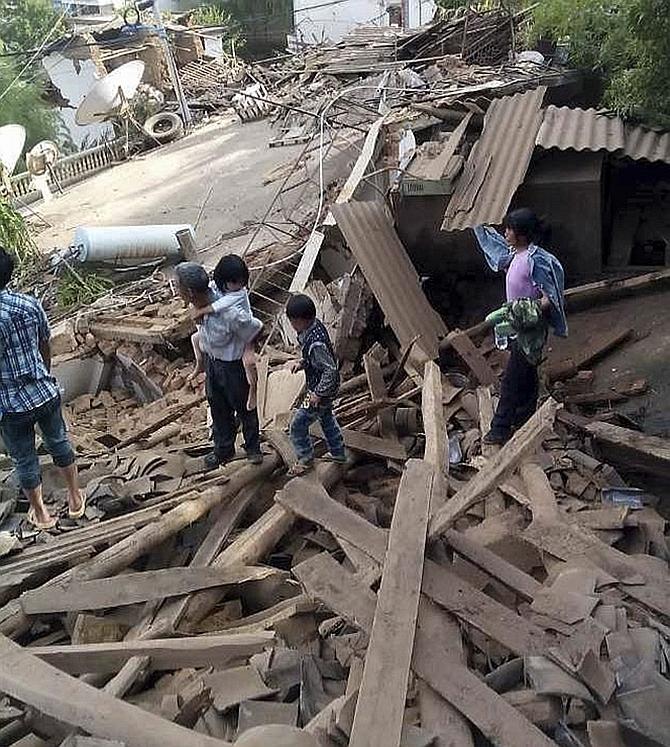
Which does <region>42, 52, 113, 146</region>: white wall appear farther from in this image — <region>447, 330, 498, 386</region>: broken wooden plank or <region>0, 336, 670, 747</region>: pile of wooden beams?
<region>0, 336, 670, 747</region>: pile of wooden beams

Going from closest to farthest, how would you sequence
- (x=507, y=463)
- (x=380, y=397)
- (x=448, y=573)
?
(x=448, y=573)
(x=507, y=463)
(x=380, y=397)

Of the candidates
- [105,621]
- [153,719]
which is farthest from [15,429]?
[153,719]

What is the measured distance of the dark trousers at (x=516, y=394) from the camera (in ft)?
17.2

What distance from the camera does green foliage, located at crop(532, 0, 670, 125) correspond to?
7223 mm

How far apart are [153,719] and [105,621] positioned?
3.32 ft

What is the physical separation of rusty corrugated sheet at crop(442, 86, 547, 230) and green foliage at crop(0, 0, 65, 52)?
22.3 metres

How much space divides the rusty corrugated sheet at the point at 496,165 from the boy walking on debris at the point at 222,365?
10.7ft

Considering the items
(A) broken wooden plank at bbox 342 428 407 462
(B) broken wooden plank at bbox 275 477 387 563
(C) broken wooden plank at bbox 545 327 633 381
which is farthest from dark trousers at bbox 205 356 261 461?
(C) broken wooden plank at bbox 545 327 633 381

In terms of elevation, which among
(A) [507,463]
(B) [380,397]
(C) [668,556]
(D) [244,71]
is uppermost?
(A) [507,463]

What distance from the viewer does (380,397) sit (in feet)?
19.6

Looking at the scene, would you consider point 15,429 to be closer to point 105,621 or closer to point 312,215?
point 105,621

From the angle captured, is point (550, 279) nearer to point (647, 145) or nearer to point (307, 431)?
point (307, 431)

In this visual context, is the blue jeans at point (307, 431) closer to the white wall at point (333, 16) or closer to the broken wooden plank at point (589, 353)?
the broken wooden plank at point (589, 353)

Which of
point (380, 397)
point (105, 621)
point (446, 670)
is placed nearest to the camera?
point (446, 670)
